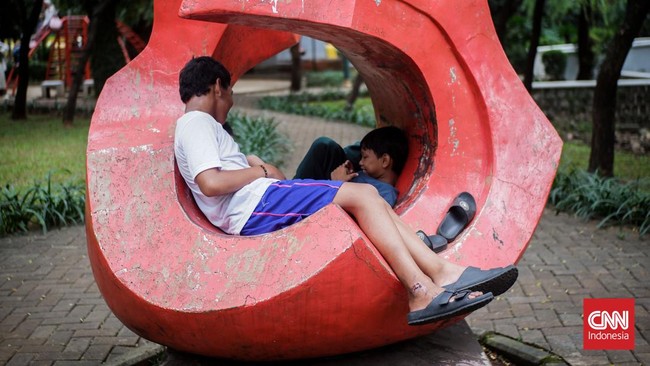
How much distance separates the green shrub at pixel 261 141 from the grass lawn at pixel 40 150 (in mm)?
1902

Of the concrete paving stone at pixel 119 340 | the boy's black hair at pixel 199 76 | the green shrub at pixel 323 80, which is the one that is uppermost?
the boy's black hair at pixel 199 76

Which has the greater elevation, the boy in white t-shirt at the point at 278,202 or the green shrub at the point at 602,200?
the boy in white t-shirt at the point at 278,202

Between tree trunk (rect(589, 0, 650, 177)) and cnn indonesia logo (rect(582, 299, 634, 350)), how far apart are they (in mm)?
3180

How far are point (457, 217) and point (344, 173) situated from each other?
0.72 metres

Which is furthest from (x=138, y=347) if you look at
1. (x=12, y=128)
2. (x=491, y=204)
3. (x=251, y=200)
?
(x=12, y=128)

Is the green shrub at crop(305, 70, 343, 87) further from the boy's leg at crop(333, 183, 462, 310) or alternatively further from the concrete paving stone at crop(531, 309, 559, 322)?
the boy's leg at crop(333, 183, 462, 310)

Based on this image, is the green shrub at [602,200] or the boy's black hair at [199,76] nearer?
the boy's black hair at [199,76]

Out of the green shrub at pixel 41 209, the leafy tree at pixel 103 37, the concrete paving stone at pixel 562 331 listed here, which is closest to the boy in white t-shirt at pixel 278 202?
the concrete paving stone at pixel 562 331

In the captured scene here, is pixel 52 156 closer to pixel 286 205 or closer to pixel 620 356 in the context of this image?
pixel 286 205

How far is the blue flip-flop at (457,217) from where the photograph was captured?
3424 mm

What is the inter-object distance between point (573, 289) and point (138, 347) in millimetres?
2820

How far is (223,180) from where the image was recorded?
322cm

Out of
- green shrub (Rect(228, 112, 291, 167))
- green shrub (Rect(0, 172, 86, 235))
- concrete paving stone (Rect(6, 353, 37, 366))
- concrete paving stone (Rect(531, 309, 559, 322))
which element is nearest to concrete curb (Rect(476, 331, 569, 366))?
concrete paving stone (Rect(531, 309, 559, 322))

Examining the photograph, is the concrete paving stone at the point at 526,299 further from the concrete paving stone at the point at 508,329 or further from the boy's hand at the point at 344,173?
the boy's hand at the point at 344,173
